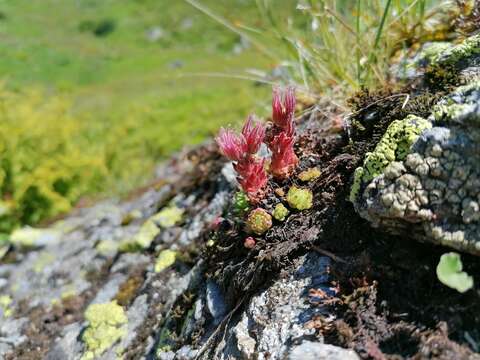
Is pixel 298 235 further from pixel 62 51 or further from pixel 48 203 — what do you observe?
pixel 62 51

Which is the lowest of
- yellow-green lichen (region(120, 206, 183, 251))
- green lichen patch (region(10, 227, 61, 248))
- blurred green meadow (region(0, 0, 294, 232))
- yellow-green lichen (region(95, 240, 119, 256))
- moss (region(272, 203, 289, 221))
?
blurred green meadow (region(0, 0, 294, 232))

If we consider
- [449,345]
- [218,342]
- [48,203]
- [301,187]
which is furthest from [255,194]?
[48,203]

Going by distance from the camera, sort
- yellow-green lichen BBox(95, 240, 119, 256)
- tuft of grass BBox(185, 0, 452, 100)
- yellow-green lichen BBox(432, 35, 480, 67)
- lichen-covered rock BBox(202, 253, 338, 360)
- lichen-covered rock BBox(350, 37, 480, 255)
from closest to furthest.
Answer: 1. lichen-covered rock BBox(350, 37, 480, 255)
2. lichen-covered rock BBox(202, 253, 338, 360)
3. yellow-green lichen BBox(432, 35, 480, 67)
4. tuft of grass BBox(185, 0, 452, 100)
5. yellow-green lichen BBox(95, 240, 119, 256)

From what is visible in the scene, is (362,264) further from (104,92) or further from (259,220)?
(104,92)

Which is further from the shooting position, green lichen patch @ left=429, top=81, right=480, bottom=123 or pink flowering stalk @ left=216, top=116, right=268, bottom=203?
pink flowering stalk @ left=216, top=116, right=268, bottom=203

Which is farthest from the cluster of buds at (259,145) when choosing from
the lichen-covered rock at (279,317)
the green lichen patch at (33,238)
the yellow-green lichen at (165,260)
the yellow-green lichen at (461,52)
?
the green lichen patch at (33,238)

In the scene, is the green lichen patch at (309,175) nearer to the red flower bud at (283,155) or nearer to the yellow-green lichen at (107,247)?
the red flower bud at (283,155)

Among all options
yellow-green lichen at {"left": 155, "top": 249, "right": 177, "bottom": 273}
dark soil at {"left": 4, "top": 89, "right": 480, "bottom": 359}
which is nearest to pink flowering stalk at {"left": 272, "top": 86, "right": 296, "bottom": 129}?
dark soil at {"left": 4, "top": 89, "right": 480, "bottom": 359}

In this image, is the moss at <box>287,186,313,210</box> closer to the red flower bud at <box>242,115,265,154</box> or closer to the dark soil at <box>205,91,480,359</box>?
the dark soil at <box>205,91,480,359</box>
